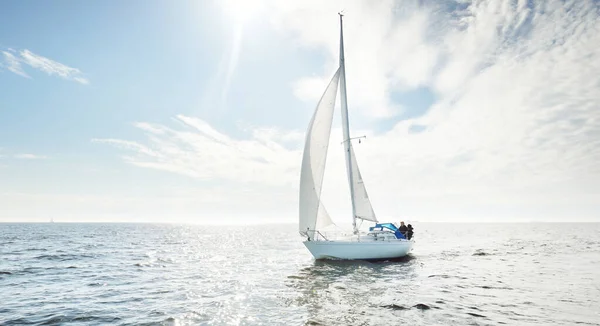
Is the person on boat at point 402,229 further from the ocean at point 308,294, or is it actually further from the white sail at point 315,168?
the white sail at point 315,168

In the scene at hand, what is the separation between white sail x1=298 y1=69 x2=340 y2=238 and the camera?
25.1m

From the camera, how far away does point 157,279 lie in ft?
→ 69.8

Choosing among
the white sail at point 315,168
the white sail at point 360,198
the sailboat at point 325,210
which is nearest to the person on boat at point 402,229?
the sailboat at point 325,210

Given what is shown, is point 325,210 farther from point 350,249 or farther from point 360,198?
point 360,198

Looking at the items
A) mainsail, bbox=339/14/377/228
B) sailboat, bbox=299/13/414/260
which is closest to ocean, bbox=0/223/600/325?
sailboat, bbox=299/13/414/260

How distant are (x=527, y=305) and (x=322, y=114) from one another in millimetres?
18049

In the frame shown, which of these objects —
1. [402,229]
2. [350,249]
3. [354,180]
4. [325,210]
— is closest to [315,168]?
[325,210]

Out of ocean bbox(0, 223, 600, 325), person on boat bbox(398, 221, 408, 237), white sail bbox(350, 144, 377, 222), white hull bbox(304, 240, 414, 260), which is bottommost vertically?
ocean bbox(0, 223, 600, 325)

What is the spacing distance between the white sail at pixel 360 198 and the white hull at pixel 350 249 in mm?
3207

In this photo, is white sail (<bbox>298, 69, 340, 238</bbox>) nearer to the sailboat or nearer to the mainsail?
the sailboat

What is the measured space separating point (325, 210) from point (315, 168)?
3370mm

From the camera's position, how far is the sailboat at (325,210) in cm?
2461

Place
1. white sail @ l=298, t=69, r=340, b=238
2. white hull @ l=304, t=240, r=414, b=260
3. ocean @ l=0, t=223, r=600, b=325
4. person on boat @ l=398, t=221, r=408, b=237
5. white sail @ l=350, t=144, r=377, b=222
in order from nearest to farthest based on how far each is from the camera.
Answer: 1. ocean @ l=0, t=223, r=600, b=325
2. white hull @ l=304, t=240, r=414, b=260
3. white sail @ l=298, t=69, r=340, b=238
4. white sail @ l=350, t=144, r=377, b=222
5. person on boat @ l=398, t=221, r=408, b=237

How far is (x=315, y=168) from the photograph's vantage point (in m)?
25.7
